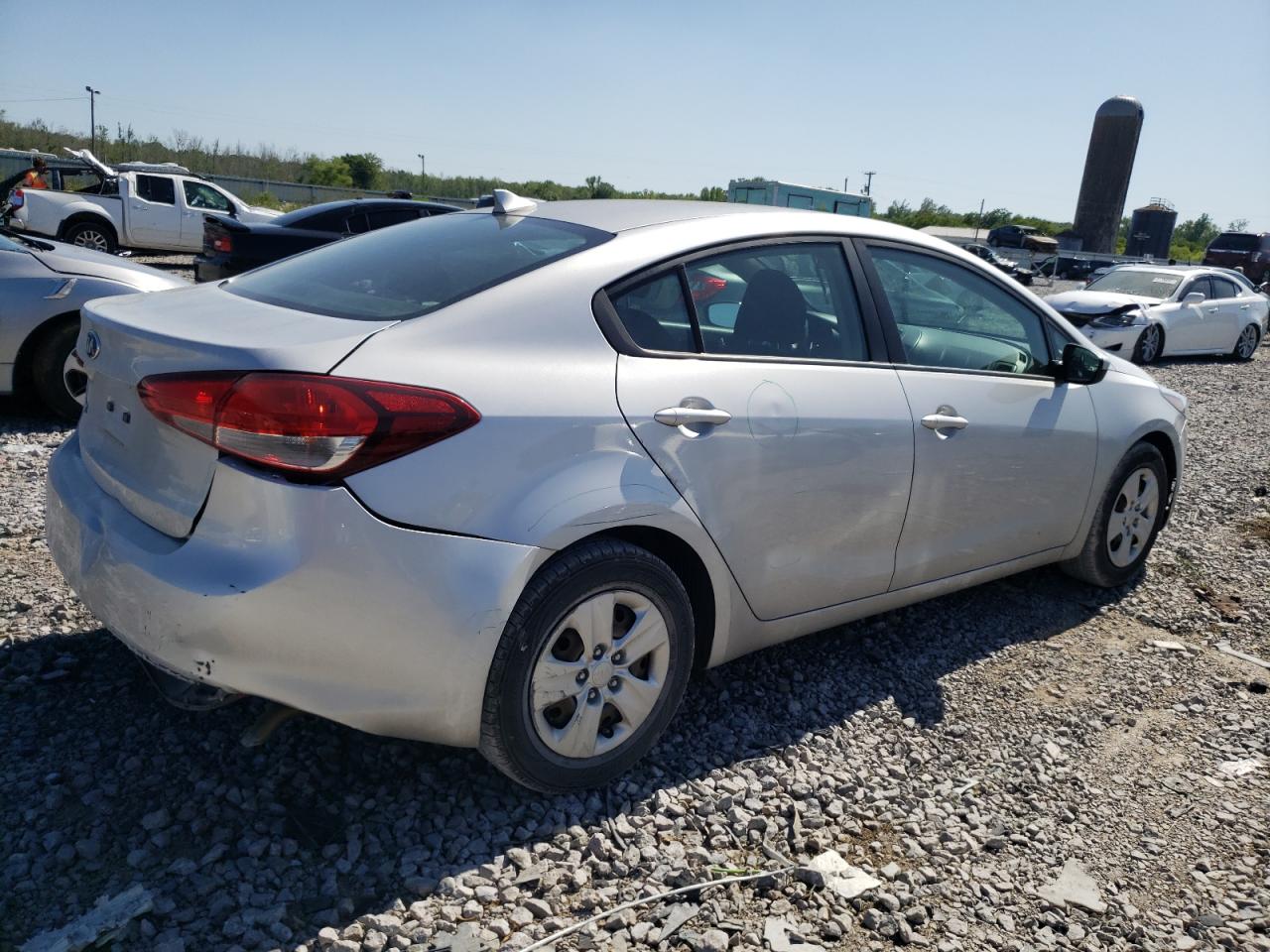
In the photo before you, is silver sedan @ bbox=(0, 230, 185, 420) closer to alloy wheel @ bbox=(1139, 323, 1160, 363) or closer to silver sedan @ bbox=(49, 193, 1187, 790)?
silver sedan @ bbox=(49, 193, 1187, 790)

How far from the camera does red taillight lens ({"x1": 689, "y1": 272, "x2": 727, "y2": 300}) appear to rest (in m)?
2.99

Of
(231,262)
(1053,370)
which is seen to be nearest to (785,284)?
(1053,370)

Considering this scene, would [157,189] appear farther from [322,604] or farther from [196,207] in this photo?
[322,604]

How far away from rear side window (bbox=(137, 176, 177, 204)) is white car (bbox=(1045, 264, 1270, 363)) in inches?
618

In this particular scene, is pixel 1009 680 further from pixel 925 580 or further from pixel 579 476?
pixel 579 476

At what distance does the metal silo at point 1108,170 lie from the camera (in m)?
49.4

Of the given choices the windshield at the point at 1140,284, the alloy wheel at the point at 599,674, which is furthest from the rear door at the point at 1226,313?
the alloy wheel at the point at 599,674

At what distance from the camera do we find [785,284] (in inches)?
A: 129

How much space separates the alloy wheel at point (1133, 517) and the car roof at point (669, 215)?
176cm

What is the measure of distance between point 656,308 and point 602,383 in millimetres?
365

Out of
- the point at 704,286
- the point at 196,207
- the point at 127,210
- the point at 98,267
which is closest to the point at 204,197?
the point at 196,207

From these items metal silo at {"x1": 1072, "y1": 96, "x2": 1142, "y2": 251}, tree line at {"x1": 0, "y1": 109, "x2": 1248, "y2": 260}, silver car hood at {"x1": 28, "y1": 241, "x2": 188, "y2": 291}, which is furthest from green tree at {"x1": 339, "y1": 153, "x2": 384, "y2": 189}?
silver car hood at {"x1": 28, "y1": 241, "x2": 188, "y2": 291}

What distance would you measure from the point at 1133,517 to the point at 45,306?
19.7 feet

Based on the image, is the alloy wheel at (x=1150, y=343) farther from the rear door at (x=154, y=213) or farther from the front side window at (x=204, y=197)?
the rear door at (x=154, y=213)
